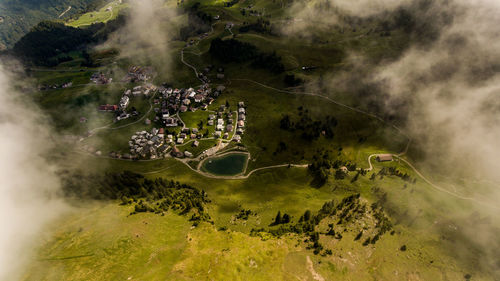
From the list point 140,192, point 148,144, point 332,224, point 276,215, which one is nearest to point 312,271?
point 332,224

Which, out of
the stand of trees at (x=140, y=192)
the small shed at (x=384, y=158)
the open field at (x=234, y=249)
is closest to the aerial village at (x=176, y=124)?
the stand of trees at (x=140, y=192)

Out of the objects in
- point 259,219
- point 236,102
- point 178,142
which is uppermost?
point 236,102

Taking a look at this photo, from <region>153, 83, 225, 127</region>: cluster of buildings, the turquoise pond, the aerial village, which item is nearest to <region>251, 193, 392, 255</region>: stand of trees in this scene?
the turquoise pond

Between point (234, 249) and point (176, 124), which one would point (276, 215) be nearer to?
point (234, 249)

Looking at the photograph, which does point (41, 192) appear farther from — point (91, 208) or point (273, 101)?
point (273, 101)

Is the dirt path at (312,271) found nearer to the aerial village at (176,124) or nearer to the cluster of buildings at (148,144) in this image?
the aerial village at (176,124)

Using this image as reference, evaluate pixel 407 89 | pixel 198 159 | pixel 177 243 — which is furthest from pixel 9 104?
pixel 407 89

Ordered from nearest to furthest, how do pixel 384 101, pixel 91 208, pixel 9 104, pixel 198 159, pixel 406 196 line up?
pixel 91 208
pixel 406 196
pixel 198 159
pixel 384 101
pixel 9 104
